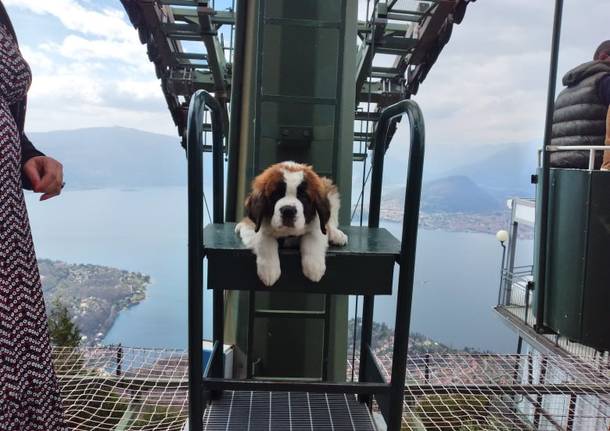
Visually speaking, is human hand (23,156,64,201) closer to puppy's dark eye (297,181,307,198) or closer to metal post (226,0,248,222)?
puppy's dark eye (297,181,307,198)

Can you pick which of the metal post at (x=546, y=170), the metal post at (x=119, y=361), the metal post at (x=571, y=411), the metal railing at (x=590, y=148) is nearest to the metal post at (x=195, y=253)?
the metal post at (x=119, y=361)

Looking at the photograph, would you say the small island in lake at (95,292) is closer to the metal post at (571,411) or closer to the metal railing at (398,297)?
the metal railing at (398,297)

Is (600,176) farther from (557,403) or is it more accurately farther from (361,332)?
(361,332)

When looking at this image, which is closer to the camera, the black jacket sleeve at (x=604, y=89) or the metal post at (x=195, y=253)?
the metal post at (x=195, y=253)

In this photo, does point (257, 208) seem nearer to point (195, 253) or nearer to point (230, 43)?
point (195, 253)

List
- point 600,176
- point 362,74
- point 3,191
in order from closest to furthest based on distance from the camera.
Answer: point 3,191
point 600,176
point 362,74

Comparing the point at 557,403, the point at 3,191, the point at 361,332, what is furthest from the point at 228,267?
the point at 557,403
